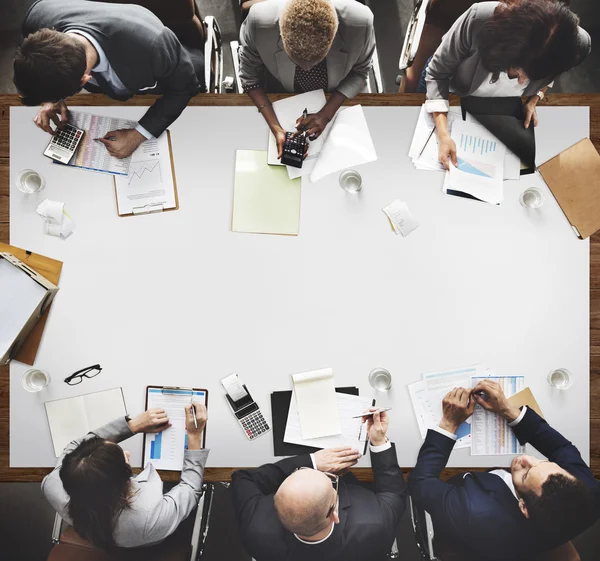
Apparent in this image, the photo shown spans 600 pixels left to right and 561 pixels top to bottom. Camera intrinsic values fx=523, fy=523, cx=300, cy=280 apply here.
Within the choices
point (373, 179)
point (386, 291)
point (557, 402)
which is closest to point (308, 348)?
point (386, 291)

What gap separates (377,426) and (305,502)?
375 mm

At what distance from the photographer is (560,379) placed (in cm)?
201

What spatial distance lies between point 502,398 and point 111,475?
144 cm

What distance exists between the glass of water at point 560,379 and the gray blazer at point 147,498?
4.41 ft

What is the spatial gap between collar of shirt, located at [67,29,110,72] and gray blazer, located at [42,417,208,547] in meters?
1.28

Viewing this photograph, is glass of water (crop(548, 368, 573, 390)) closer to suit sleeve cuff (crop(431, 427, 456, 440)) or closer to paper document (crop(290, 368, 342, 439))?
suit sleeve cuff (crop(431, 427, 456, 440))

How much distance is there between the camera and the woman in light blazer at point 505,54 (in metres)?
1.77

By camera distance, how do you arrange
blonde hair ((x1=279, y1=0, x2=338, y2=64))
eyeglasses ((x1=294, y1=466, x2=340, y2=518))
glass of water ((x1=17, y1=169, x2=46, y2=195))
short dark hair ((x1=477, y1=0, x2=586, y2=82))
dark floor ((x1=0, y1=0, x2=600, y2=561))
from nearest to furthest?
blonde hair ((x1=279, y1=0, x2=338, y2=64)), short dark hair ((x1=477, y1=0, x2=586, y2=82)), eyeglasses ((x1=294, y1=466, x2=340, y2=518)), glass of water ((x1=17, y1=169, x2=46, y2=195)), dark floor ((x1=0, y1=0, x2=600, y2=561))

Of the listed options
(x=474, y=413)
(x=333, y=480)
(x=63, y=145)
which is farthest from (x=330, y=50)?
(x=333, y=480)

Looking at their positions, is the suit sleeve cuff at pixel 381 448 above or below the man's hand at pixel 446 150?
below

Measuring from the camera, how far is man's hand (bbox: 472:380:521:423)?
195 centimetres

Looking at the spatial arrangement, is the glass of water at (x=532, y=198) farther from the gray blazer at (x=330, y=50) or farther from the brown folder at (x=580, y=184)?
the gray blazer at (x=330, y=50)

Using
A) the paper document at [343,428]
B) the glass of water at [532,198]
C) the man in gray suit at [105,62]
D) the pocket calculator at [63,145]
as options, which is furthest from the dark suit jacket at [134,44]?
the glass of water at [532,198]

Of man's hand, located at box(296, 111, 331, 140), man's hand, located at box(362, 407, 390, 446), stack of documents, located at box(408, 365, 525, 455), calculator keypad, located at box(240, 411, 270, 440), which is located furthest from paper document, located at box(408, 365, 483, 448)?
man's hand, located at box(296, 111, 331, 140)
